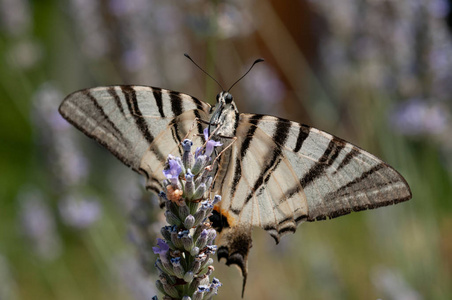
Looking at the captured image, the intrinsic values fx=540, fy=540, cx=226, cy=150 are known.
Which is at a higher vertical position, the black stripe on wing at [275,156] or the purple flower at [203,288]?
the black stripe on wing at [275,156]

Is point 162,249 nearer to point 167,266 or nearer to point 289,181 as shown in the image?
point 167,266

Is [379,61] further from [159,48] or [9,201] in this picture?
[9,201]

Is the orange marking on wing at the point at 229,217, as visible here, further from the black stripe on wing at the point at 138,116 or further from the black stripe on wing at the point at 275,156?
the black stripe on wing at the point at 138,116

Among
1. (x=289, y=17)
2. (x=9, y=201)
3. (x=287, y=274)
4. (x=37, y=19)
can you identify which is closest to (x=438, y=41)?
(x=287, y=274)

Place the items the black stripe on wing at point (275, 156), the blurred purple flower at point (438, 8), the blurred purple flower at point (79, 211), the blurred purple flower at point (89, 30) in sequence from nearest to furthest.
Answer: the black stripe on wing at point (275, 156)
the blurred purple flower at point (438, 8)
the blurred purple flower at point (79, 211)
the blurred purple flower at point (89, 30)

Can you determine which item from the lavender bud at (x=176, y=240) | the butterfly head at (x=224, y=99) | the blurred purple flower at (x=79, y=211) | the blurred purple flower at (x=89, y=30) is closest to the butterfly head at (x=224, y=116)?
the butterfly head at (x=224, y=99)

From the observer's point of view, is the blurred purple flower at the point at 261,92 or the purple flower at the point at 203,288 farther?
the blurred purple flower at the point at 261,92
